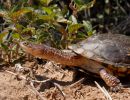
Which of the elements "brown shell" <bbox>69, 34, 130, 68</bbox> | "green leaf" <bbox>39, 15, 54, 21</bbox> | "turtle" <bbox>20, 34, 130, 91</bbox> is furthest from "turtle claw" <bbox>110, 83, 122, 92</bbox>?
"green leaf" <bbox>39, 15, 54, 21</bbox>

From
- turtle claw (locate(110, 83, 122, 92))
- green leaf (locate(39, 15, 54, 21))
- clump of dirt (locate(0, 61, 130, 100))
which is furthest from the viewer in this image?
green leaf (locate(39, 15, 54, 21))

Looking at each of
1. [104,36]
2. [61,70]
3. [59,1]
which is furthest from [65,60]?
[59,1]

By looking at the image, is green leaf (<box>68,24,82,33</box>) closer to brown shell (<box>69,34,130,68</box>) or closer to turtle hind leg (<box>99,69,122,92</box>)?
brown shell (<box>69,34,130,68</box>)

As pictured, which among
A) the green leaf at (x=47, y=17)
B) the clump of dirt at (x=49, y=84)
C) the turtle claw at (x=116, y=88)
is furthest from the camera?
the green leaf at (x=47, y=17)

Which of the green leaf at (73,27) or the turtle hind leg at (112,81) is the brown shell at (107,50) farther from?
the green leaf at (73,27)

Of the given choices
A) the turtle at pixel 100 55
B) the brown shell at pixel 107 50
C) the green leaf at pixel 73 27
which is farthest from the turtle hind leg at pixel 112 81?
the green leaf at pixel 73 27

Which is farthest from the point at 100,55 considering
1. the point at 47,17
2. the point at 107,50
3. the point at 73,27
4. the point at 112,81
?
the point at 47,17

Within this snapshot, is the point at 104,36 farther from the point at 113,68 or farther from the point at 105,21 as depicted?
the point at 105,21
